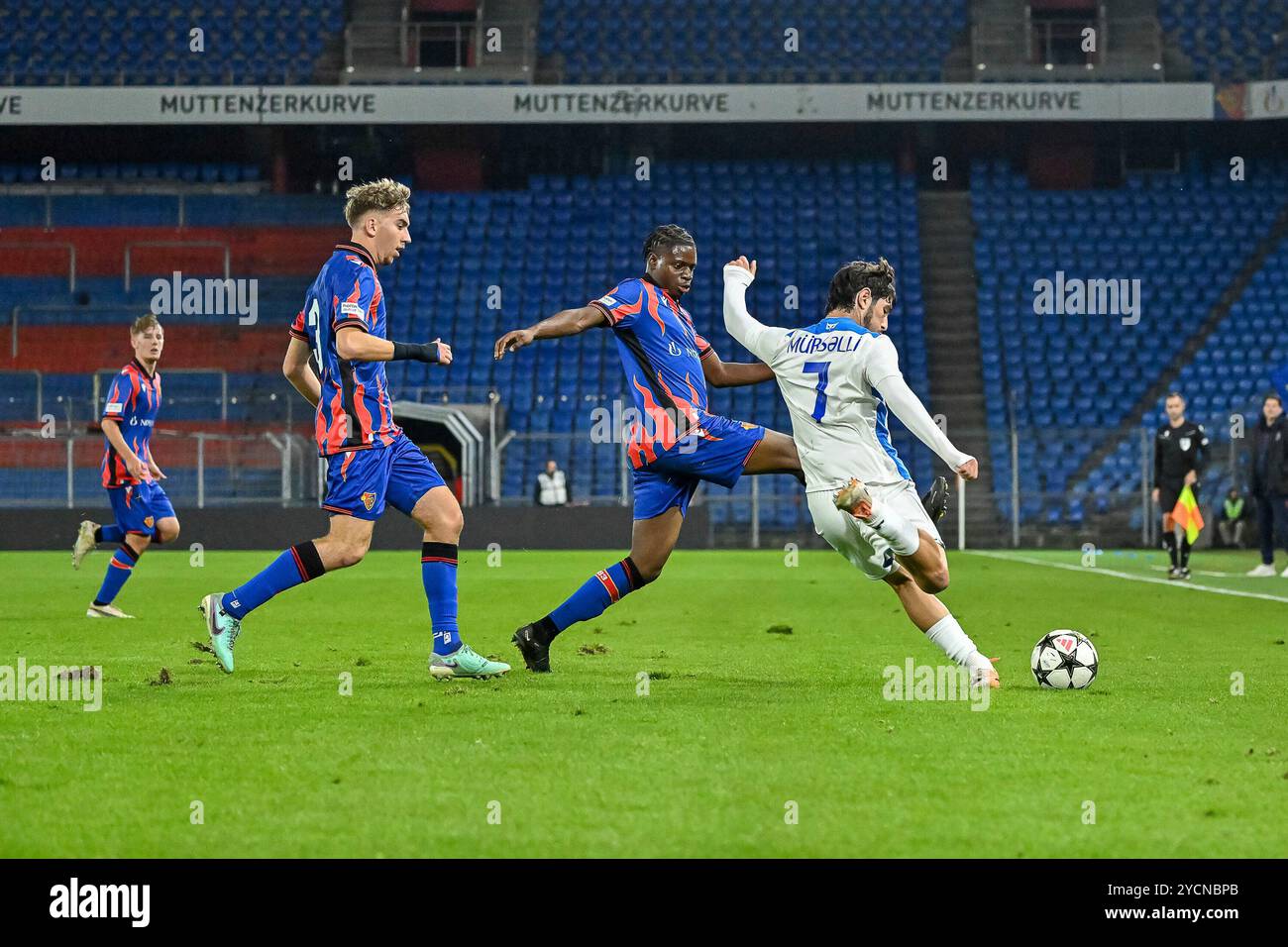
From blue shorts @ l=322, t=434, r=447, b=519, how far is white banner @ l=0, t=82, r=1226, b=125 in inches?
913

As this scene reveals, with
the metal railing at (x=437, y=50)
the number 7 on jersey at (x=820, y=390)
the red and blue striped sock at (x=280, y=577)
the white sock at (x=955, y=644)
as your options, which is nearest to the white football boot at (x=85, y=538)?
the red and blue striped sock at (x=280, y=577)

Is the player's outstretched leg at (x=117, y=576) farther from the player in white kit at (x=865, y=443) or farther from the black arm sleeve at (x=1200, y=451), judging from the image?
the black arm sleeve at (x=1200, y=451)

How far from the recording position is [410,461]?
23.2 ft

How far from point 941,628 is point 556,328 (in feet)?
6.81

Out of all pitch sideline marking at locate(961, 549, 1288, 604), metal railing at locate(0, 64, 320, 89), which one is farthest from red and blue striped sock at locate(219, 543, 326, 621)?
metal railing at locate(0, 64, 320, 89)

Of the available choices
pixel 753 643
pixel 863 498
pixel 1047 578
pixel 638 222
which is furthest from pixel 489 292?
pixel 863 498

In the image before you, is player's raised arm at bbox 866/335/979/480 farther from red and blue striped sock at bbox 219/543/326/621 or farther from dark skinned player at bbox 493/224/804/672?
red and blue striped sock at bbox 219/543/326/621

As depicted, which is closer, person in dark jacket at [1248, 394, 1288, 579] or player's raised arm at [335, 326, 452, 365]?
player's raised arm at [335, 326, 452, 365]

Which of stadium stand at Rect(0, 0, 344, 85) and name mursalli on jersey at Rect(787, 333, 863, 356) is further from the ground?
stadium stand at Rect(0, 0, 344, 85)

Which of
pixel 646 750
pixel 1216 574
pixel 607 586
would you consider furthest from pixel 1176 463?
Answer: pixel 646 750

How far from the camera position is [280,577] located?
22.7 feet

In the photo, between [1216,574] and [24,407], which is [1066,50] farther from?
[24,407]

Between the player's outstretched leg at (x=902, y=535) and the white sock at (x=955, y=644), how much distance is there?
17 cm

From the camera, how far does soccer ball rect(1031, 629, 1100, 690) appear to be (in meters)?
6.71
